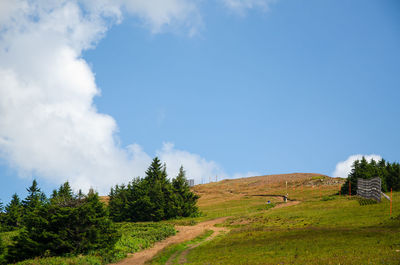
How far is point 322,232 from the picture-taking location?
110 ft

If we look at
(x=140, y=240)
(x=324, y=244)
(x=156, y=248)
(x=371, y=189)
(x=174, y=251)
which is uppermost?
(x=371, y=189)

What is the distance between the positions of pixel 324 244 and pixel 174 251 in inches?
682

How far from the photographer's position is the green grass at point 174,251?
31.9 metres

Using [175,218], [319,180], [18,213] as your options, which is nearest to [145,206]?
[175,218]

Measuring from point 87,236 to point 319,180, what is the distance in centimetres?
10544

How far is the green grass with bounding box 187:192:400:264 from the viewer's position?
21.2 meters

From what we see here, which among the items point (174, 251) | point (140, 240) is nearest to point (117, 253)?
point (174, 251)

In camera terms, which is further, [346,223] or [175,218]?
[175,218]

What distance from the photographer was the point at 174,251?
36625 millimetres

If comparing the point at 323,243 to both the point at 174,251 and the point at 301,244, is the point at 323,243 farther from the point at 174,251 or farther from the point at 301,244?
the point at 174,251

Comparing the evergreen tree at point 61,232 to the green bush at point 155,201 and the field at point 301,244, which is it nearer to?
the field at point 301,244

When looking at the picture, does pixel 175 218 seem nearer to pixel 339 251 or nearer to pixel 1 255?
pixel 1 255

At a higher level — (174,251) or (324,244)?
(324,244)

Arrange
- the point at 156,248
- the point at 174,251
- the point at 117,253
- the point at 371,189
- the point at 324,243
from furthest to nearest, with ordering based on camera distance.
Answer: the point at 371,189 < the point at 156,248 < the point at 174,251 < the point at 117,253 < the point at 324,243
